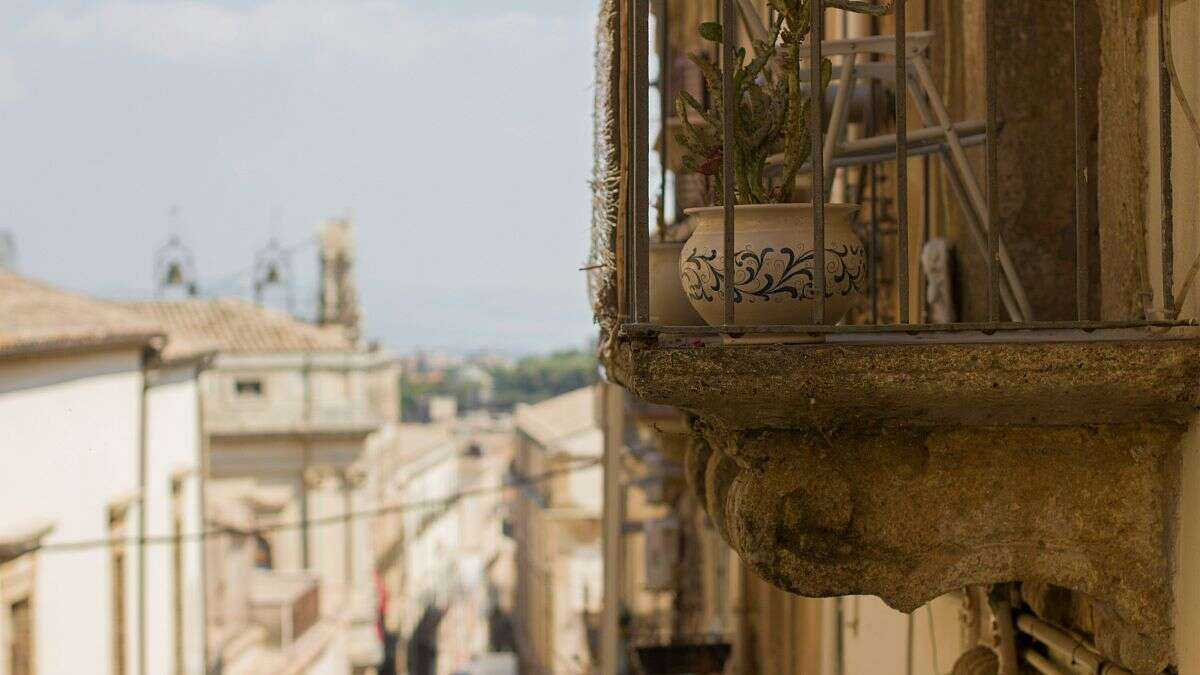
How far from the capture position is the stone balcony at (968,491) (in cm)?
309

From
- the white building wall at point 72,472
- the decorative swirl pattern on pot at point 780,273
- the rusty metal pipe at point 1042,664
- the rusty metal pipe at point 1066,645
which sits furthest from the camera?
the white building wall at point 72,472

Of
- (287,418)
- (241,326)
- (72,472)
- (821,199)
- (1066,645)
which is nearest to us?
(821,199)

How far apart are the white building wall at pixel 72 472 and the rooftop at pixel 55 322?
9.2 inches

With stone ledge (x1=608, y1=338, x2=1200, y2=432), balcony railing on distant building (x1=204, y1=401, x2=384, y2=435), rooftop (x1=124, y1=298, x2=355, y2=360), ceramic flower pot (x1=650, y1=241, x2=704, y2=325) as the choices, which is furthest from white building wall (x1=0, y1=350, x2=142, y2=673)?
balcony railing on distant building (x1=204, y1=401, x2=384, y2=435)

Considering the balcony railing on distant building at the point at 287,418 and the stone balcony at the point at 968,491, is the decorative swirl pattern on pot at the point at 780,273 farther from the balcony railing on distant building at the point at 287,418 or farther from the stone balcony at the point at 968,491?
the balcony railing on distant building at the point at 287,418

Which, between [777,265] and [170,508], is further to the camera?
[170,508]

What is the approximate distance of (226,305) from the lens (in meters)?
48.4

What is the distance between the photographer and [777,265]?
307 centimetres

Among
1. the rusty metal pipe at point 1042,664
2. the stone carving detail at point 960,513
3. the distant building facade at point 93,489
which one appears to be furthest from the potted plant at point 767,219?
the distant building facade at point 93,489

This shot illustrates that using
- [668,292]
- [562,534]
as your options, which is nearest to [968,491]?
[668,292]

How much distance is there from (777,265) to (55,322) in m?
15.7

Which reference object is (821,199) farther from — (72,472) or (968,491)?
(72,472)

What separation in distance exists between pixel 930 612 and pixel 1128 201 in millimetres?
2288

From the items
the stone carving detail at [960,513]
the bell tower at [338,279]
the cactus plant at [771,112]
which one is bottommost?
the stone carving detail at [960,513]
